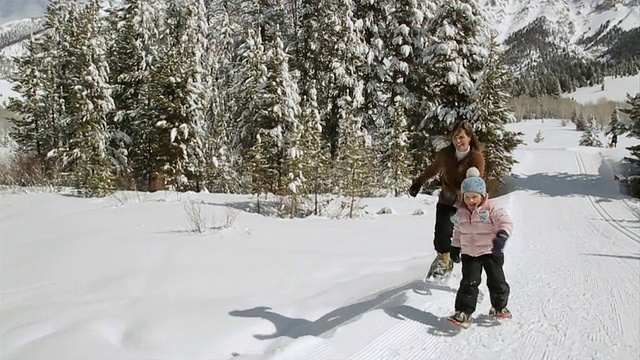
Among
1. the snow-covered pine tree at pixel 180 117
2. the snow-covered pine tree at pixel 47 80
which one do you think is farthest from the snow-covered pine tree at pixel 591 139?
the snow-covered pine tree at pixel 47 80

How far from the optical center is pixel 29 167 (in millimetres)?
23047

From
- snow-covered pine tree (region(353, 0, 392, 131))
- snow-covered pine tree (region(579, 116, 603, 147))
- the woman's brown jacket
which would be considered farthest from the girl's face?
snow-covered pine tree (region(579, 116, 603, 147))

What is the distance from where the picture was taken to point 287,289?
607 centimetres

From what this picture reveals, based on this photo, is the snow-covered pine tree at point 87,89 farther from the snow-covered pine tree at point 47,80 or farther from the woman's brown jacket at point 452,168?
the woman's brown jacket at point 452,168

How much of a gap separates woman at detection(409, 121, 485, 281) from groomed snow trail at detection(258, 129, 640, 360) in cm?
34

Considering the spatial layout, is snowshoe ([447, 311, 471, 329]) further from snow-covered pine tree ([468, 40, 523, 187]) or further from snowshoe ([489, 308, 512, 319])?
snow-covered pine tree ([468, 40, 523, 187])

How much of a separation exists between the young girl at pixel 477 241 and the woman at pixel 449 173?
0.55m

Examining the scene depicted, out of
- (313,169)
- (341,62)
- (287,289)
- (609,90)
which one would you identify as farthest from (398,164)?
(609,90)

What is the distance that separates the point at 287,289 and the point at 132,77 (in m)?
23.4

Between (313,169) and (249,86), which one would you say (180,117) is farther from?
(313,169)

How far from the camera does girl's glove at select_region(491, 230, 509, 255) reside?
388cm

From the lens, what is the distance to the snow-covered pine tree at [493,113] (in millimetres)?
18188

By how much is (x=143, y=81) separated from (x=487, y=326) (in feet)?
83.3

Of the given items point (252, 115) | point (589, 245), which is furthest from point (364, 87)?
point (589, 245)
